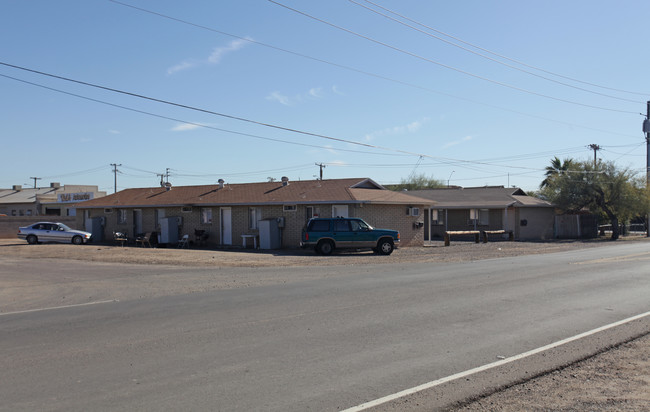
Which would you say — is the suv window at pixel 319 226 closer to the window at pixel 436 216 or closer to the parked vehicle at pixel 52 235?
the parked vehicle at pixel 52 235

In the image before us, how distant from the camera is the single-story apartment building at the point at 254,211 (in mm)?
30719

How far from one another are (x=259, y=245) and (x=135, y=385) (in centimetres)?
2517

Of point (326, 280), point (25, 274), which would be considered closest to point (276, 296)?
point (326, 280)

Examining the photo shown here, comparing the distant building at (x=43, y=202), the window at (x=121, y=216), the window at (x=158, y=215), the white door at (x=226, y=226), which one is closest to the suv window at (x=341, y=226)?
the white door at (x=226, y=226)

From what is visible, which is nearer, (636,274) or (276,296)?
(276,296)

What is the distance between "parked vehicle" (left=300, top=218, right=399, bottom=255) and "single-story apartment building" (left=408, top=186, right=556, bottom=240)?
14.9m

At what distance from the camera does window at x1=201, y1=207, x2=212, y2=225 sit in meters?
34.3

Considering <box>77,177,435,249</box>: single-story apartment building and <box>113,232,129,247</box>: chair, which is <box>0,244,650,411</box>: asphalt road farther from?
<box>113,232,129,247</box>: chair

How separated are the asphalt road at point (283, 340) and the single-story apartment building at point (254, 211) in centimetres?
1640

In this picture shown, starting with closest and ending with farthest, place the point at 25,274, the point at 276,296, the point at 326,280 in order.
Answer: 1. the point at 276,296
2. the point at 326,280
3. the point at 25,274

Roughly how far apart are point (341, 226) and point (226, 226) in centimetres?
943

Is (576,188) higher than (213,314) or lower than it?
higher

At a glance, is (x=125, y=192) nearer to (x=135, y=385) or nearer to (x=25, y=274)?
(x=25, y=274)

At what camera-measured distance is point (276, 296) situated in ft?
41.1
